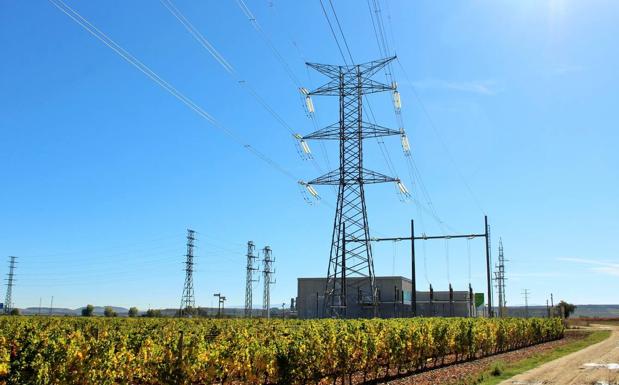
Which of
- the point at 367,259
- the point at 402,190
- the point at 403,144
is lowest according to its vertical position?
the point at 367,259

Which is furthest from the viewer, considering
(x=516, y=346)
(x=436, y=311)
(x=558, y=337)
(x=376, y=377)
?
(x=436, y=311)

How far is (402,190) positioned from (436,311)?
56109mm

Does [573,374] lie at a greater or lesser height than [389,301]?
lesser

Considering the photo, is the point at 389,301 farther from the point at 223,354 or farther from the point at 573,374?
the point at 223,354

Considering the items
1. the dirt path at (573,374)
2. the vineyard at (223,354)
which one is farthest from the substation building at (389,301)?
the vineyard at (223,354)

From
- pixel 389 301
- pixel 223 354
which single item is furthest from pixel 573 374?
pixel 389 301

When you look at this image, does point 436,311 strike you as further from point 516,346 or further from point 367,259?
point 367,259

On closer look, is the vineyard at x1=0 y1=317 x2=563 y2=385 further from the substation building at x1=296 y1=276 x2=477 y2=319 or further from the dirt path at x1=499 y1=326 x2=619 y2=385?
the substation building at x1=296 y1=276 x2=477 y2=319

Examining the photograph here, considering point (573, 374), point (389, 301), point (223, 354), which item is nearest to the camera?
point (223, 354)

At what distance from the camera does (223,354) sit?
12.3 meters

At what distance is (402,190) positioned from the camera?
107ft

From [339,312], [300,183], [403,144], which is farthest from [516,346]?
[300,183]

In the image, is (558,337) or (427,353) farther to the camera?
(558,337)

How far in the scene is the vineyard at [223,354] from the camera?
29.5 feet
